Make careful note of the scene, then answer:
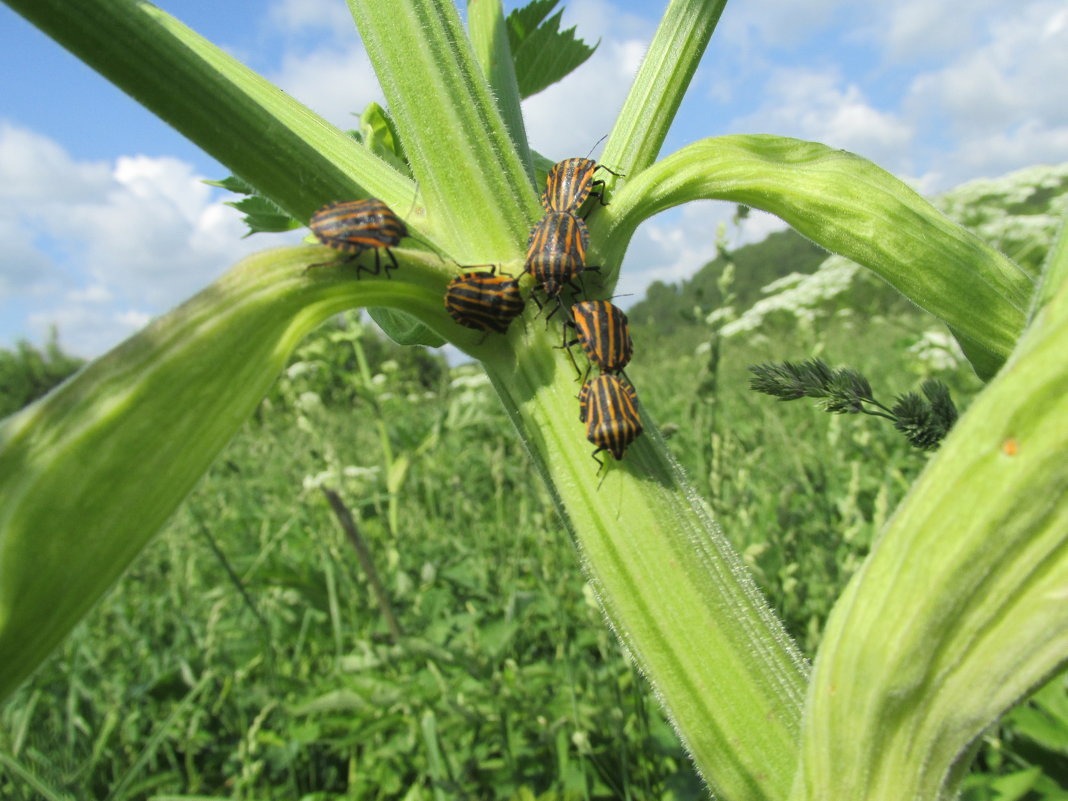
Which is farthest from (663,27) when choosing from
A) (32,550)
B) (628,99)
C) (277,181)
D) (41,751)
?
(41,751)

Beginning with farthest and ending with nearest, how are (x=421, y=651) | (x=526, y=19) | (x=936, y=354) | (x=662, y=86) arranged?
(x=936, y=354), (x=421, y=651), (x=526, y=19), (x=662, y=86)

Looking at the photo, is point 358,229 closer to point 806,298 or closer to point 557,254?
point 557,254

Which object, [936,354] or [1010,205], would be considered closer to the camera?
[936,354]

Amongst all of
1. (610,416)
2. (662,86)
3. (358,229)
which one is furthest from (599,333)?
(662,86)

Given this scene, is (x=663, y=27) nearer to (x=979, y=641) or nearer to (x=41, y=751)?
(x=979, y=641)

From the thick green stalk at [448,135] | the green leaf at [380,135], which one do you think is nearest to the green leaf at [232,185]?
the green leaf at [380,135]

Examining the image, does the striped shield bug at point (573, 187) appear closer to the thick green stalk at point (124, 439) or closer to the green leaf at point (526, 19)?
the thick green stalk at point (124, 439)
